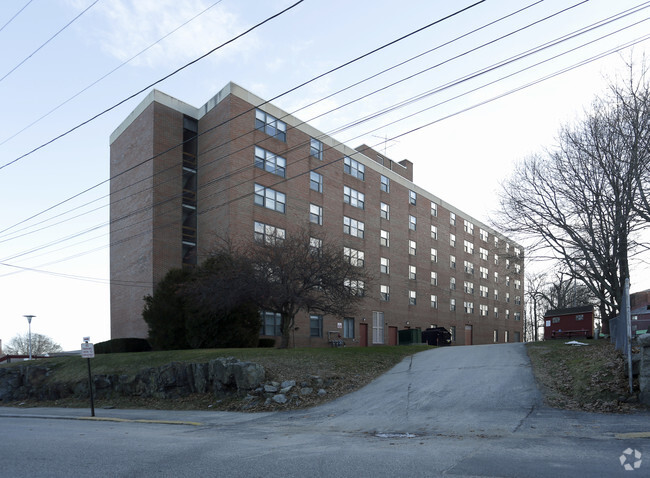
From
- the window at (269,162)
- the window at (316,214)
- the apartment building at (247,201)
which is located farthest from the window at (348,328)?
the window at (269,162)

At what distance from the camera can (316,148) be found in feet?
132

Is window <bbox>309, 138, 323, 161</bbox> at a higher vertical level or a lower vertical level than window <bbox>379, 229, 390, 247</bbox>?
higher

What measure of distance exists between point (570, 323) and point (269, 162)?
22215mm

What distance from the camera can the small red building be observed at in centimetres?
3033

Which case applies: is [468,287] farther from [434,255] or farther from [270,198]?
[270,198]

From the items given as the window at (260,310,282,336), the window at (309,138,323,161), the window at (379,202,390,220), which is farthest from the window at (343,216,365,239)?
→ the window at (260,310,282,336)

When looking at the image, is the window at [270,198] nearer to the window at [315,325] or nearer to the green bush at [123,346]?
the window at [315,325]

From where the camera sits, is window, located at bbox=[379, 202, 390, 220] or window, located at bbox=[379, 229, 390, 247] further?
window, located at bbox=[379, 202, 390, 220]

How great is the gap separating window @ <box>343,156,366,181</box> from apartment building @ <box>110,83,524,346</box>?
0.15 meters

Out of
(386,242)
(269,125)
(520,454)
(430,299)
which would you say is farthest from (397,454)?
(430,299)

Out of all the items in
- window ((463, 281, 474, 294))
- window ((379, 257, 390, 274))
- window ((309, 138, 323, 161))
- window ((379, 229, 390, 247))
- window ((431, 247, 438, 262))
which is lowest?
window ((463, 281, 474, 294))

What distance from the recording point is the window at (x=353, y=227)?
1679 inches

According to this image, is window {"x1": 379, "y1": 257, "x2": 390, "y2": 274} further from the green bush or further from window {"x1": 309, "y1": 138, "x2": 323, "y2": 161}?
the green bush

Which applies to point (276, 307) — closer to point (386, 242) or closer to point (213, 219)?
point (213, 219)
